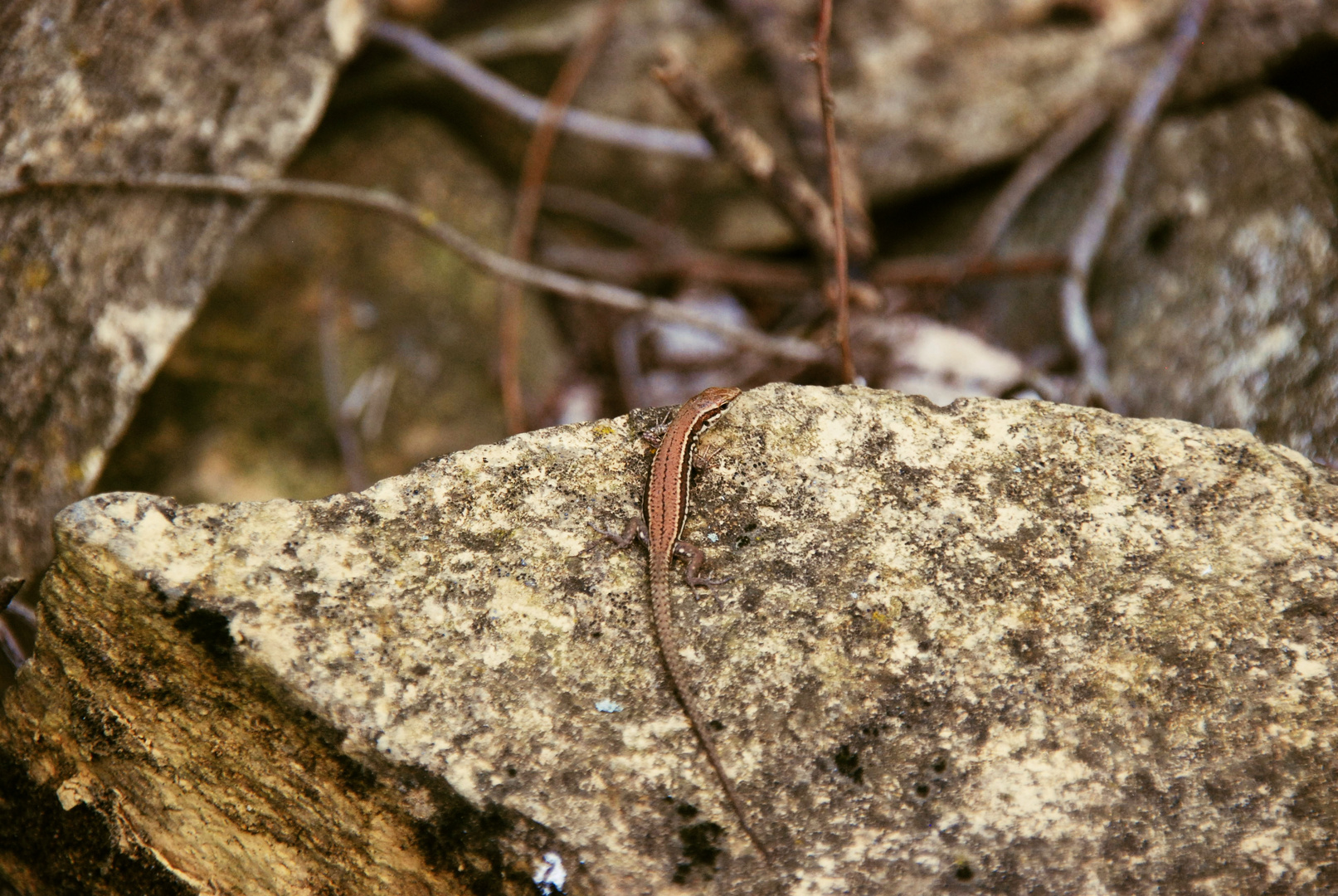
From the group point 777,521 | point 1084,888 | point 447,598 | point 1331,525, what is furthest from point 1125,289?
point 447,598

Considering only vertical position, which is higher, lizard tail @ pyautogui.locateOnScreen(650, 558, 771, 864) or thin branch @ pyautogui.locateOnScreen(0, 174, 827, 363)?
thin branch @ pyautogui.locateOnScreen(0, 174, 827, 363)

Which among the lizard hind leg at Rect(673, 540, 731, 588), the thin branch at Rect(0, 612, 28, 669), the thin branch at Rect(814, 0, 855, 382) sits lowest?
the thin branch at Rect(0, 612, 28, 669)

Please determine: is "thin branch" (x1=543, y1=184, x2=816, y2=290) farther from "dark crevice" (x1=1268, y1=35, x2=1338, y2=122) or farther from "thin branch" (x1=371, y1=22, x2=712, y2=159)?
"dark crevice" (x1=1268, y1=35, x2=1338, y2=122)

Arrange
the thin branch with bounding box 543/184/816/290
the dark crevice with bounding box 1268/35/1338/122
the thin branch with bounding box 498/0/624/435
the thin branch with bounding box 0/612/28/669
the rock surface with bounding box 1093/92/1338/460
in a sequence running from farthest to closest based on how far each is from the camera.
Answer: the thin branch with bounding box 543/184/816/290 → the thin branch with bounding box 498/0/624/435 → the dark crevice with bounding box 1268/35/1338/122 → the rock surface with bounding box 1093/92/1338/460 → the thin branch with bounding box 0/612/28/669

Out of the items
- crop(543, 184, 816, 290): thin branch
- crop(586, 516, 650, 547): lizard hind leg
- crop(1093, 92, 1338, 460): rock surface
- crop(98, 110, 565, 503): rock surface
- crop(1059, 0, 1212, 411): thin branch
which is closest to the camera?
crop(586, 516, 650, 547): lizard hind leg

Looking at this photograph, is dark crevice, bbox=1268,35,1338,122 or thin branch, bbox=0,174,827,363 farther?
dark crevice, bbox=1268,35,1338,122

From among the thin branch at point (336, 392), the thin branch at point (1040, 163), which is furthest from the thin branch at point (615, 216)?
the thin branch at point (1040, 163)

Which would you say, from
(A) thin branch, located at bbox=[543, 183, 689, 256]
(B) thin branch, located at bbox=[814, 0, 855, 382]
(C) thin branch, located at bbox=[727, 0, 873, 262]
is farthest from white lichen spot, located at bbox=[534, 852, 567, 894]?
(A) thin branch, located at bbox=[543, 183, 689, 256]

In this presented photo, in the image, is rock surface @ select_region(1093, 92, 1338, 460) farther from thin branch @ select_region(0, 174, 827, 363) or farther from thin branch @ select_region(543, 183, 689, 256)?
thin branch @ select_region(543, 183, 689, 256)
